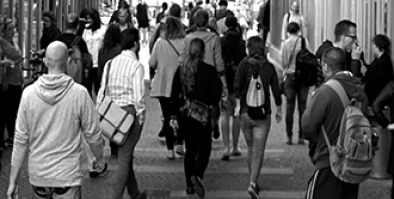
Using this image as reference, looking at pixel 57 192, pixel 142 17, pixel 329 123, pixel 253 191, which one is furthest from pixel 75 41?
pixel 142 17

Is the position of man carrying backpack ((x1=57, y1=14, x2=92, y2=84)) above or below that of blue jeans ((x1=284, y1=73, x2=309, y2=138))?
above

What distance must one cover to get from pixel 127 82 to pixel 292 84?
6.11 meters

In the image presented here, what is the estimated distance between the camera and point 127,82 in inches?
376

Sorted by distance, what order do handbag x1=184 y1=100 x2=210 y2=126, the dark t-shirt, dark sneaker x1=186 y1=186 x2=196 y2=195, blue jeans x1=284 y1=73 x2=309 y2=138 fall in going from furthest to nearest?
1. blue jeans x1=284 y1=73 x2=309 y2=138
2. the dark t-shirt
3. dark sneaker x1=186 y1=186 x2=196 y2=195
4. handbag x1=184 y1=100 x2=210 y2=126

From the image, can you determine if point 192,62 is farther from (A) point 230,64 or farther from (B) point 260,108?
(A) point 230,64

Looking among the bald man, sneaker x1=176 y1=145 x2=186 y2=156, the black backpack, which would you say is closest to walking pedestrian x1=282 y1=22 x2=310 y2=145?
the black backpack

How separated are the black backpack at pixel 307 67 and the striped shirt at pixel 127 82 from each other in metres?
5.22

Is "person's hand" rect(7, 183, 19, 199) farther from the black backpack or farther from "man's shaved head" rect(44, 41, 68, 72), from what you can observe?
the black backpack

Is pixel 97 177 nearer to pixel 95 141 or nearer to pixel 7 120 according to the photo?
pixel 7 120

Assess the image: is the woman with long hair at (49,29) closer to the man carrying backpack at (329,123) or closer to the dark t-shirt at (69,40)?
the dark t-shirt at (69,40)

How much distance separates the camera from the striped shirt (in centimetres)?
951

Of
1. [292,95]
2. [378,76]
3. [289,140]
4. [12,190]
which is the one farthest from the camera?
[289,140]

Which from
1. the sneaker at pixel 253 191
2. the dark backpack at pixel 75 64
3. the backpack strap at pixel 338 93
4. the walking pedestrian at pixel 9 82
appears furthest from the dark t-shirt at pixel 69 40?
the backpack strap at pixel 338 93

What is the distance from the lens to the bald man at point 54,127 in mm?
6855
